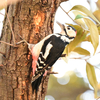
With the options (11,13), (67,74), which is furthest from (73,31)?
(67,74)

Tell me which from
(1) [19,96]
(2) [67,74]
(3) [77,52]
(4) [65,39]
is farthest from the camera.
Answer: (2) [67,74]

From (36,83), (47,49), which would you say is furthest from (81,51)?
(36,83)

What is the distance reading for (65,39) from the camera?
1.12 metres

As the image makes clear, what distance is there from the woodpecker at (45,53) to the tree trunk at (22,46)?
0.16ft

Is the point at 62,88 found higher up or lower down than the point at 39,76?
lower down

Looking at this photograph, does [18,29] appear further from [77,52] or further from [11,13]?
[77,52]

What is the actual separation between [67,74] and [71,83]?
235 millimetres

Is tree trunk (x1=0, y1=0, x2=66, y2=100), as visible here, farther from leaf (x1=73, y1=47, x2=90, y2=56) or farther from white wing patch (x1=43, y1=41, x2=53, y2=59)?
leaf (x1=73, y1=47, x2=90, y2=56)

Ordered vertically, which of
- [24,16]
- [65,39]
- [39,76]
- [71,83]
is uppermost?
[24,16]

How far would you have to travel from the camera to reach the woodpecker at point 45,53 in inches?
40.7

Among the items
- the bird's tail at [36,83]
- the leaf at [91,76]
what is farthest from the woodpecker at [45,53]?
the leaf at [91,76]

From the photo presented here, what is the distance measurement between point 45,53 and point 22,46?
0.19 m

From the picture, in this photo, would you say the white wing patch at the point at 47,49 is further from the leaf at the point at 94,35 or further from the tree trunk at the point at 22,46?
the leaf at the point at 94,35

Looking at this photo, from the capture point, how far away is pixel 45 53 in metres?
1.07
